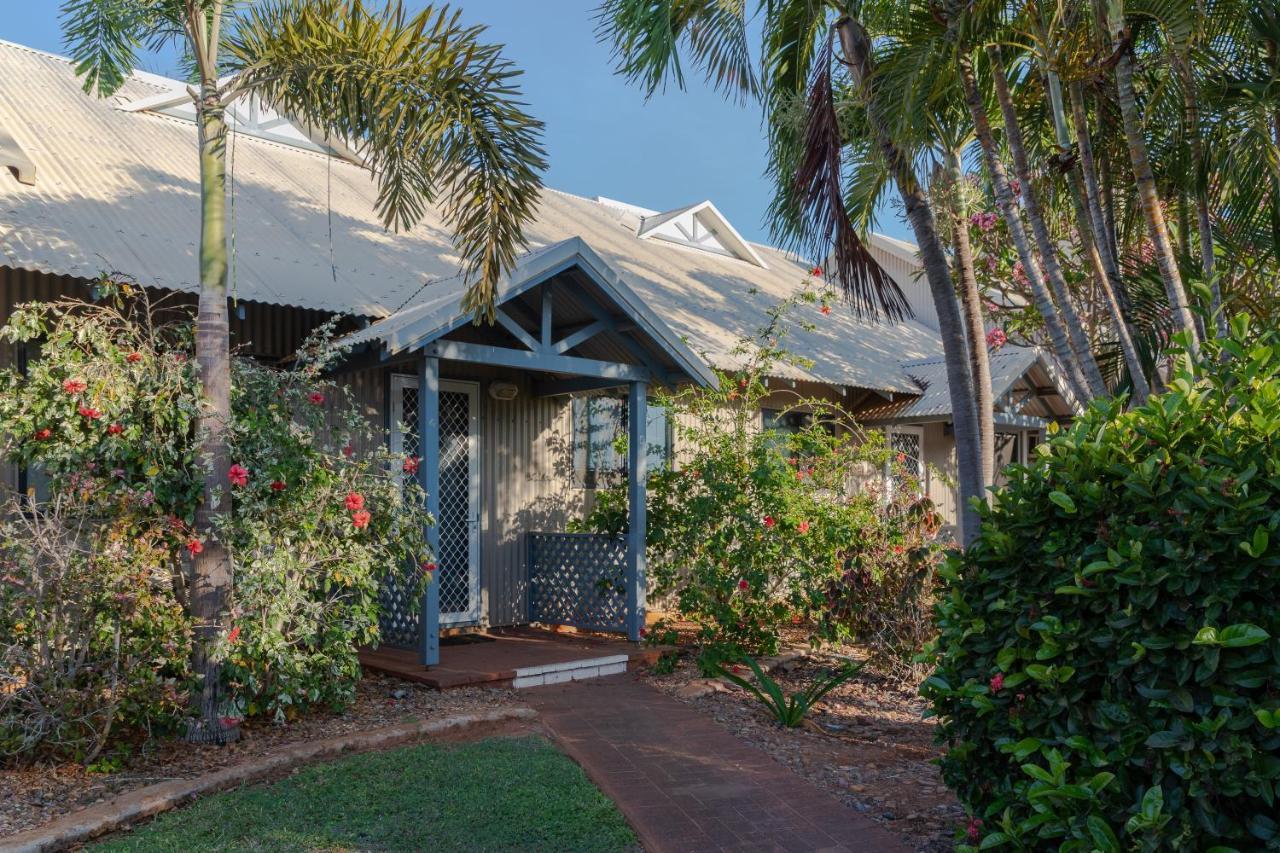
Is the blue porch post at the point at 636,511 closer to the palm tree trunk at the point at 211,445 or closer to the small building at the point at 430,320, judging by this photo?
the small building at the point at 430,320

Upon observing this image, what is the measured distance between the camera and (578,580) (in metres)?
10.4

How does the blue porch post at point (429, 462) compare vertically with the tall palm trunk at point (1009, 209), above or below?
below

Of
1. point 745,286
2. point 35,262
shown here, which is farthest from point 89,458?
point 745,286

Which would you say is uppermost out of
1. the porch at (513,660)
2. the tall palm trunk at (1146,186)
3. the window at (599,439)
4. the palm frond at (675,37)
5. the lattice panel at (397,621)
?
the palm frond at (675,37)

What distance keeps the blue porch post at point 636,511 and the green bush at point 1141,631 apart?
5658 mm

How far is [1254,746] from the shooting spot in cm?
319

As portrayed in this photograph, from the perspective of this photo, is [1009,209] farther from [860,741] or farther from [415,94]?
[415,94]

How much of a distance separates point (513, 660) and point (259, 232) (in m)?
4.60

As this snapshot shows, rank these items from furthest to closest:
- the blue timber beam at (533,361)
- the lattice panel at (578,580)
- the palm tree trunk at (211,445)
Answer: the lattice panel at (578,580)
the blue timber beam at (533,361)
the palm tree trunk at (211,445)

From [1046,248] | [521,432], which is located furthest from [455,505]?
[1046,248]

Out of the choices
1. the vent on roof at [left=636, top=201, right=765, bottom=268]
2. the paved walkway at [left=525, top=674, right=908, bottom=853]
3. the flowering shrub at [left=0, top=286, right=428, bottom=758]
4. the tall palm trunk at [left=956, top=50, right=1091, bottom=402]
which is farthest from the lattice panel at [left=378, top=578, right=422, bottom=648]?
the vent on roof at [left=636, top=201, right=765, bottom=268]

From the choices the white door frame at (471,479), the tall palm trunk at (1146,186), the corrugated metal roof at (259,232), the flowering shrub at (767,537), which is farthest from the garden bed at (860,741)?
the corrugated metal roof at (259,232)

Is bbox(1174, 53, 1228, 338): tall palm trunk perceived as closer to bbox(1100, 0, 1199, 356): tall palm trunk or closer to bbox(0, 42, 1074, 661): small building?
bbox(1100, 0, 1199, 356): tall palm trunk

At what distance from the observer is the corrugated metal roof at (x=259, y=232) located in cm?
822
